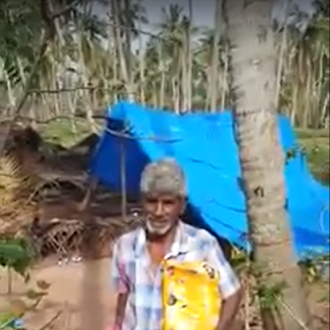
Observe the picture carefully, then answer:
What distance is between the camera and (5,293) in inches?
103

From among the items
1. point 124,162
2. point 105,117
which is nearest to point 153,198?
point 105,117

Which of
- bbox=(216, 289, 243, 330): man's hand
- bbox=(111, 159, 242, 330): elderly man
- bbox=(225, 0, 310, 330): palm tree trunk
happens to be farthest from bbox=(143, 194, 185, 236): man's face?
bbox=(225, 0, 310, 330): palm tree trunk

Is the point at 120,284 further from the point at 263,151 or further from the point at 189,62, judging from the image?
the point at 189,62

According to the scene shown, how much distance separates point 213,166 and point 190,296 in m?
0.85

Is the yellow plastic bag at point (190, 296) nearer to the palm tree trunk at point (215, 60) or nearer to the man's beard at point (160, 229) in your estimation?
the man's beard at point (160, 229)

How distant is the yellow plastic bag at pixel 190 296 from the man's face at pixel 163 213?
6 centimetres

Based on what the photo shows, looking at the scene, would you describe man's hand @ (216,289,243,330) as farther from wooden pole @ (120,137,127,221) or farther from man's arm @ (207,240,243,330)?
wooden pole @ (120,137,127,221)

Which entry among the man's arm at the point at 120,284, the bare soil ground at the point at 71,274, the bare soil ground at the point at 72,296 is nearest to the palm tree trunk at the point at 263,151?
the man's arm at the point at 120,284

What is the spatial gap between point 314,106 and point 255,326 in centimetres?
48

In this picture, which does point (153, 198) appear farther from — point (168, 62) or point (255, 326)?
point (168, 62)

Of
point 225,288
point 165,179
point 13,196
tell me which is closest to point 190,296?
point 225,288

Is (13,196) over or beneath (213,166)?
beneath

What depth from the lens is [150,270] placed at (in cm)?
140

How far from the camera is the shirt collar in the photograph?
140cm
